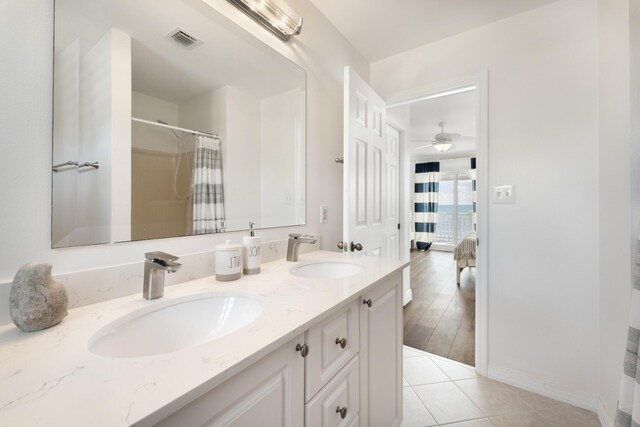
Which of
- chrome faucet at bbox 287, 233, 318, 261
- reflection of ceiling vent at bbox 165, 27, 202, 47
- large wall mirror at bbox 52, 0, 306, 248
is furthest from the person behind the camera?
chrome faucet at bbox 287, 233, 318, 261

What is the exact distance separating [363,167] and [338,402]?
123 centimetres

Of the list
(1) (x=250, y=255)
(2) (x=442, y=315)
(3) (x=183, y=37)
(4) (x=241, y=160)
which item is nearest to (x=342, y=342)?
(1) (x=250, y=255)

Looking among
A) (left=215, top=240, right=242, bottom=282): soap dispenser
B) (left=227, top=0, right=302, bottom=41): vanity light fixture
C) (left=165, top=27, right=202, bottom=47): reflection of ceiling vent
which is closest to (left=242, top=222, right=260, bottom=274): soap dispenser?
(left=215, top=240, right=242, bottom=282): soap dispenser

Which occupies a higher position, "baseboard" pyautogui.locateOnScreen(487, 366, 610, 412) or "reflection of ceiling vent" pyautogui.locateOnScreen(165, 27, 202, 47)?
"reflection of ceiling vent" pyautogui.locateOnScreen(165, 27, 202, 47)

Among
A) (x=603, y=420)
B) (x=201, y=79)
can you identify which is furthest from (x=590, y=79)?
(x=201, y=79)

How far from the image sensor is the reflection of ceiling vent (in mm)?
987

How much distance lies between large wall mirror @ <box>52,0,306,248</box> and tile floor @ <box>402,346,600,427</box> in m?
1.34

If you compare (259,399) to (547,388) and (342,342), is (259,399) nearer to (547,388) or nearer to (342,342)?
(342,342)

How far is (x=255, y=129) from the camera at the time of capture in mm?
1287

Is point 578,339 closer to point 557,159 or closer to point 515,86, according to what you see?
point 557,159

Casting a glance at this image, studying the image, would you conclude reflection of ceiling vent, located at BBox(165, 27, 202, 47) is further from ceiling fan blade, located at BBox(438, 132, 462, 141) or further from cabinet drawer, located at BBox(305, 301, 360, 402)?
ceiling fan blade, located at BBox(438, 132, 462, 141)

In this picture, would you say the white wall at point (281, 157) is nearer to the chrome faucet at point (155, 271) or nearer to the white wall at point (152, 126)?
the white wall at point (152, 126)

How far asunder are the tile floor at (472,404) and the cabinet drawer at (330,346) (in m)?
0.90

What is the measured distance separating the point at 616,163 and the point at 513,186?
1.55ft
